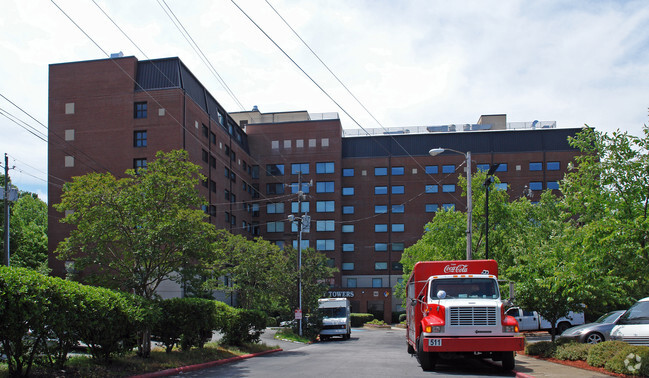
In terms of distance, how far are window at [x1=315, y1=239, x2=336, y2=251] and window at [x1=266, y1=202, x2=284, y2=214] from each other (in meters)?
6.10

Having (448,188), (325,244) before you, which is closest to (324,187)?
(325,244)

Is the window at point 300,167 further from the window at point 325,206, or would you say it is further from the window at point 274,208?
the window at point 274,208

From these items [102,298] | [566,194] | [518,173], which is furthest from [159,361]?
[518,173]

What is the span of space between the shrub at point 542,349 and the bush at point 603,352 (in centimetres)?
311

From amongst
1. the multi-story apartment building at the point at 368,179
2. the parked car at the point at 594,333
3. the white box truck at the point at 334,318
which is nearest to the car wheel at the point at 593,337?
the parked car at the point at 594,333

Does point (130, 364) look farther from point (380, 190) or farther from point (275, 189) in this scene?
point (380, 190)

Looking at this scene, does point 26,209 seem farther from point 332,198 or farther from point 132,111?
point 332,198

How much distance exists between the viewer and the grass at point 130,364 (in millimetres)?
11625

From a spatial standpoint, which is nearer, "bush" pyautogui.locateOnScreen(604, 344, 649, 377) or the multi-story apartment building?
"bush" pyautogui.locateOnScreen(604, 344, 649, 377)

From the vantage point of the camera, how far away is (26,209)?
62.7 meters

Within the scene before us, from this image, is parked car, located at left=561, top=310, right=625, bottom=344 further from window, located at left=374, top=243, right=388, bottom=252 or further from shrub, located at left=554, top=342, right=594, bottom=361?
window, located at left=374, top=243, right=388, bottom=252

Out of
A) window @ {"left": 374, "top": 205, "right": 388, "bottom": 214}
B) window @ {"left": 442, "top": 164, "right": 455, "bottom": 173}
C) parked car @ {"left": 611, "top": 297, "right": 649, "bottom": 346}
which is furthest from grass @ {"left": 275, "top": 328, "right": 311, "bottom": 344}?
window @ {"left": 442, "top": 164, "right": 455, "bottom": 173}

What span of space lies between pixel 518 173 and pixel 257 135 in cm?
3304

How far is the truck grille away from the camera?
47.8 ft
